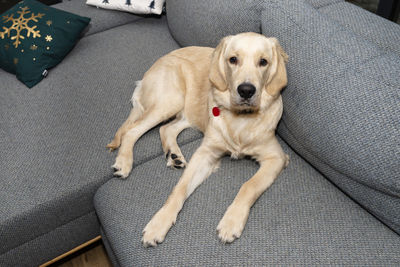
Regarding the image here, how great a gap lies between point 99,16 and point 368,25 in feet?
7.18

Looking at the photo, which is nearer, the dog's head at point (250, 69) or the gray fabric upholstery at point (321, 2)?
the dog's head at point (250, 69)

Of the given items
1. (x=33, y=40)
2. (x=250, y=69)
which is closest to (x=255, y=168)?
(x=250, y=69)

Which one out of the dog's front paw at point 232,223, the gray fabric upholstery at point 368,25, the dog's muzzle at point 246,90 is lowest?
the dog's front paw at point 232,223

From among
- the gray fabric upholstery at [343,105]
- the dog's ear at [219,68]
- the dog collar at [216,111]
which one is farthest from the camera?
the dog collar at [216,111]

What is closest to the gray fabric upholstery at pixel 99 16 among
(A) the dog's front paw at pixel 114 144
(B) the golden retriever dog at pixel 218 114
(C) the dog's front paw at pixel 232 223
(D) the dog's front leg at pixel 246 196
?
(B) the golden retriever dog at pixel 218 114

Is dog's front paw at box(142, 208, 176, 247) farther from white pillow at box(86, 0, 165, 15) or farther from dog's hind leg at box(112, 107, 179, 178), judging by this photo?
white pillow at box(86, 0, 165, 15)

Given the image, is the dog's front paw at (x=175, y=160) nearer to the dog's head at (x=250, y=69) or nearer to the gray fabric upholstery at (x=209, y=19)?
the dog's head at (x=250, y=69)

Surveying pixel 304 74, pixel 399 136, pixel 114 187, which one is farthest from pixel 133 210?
pixel 399 136

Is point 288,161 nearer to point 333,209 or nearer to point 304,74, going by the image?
point 333,209

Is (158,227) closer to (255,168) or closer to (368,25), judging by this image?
(255,168)

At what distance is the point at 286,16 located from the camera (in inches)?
68.9

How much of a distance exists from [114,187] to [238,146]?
2.27ft

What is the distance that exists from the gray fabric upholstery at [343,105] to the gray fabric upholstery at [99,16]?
66.7 inches

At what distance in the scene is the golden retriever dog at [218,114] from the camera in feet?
5.04
